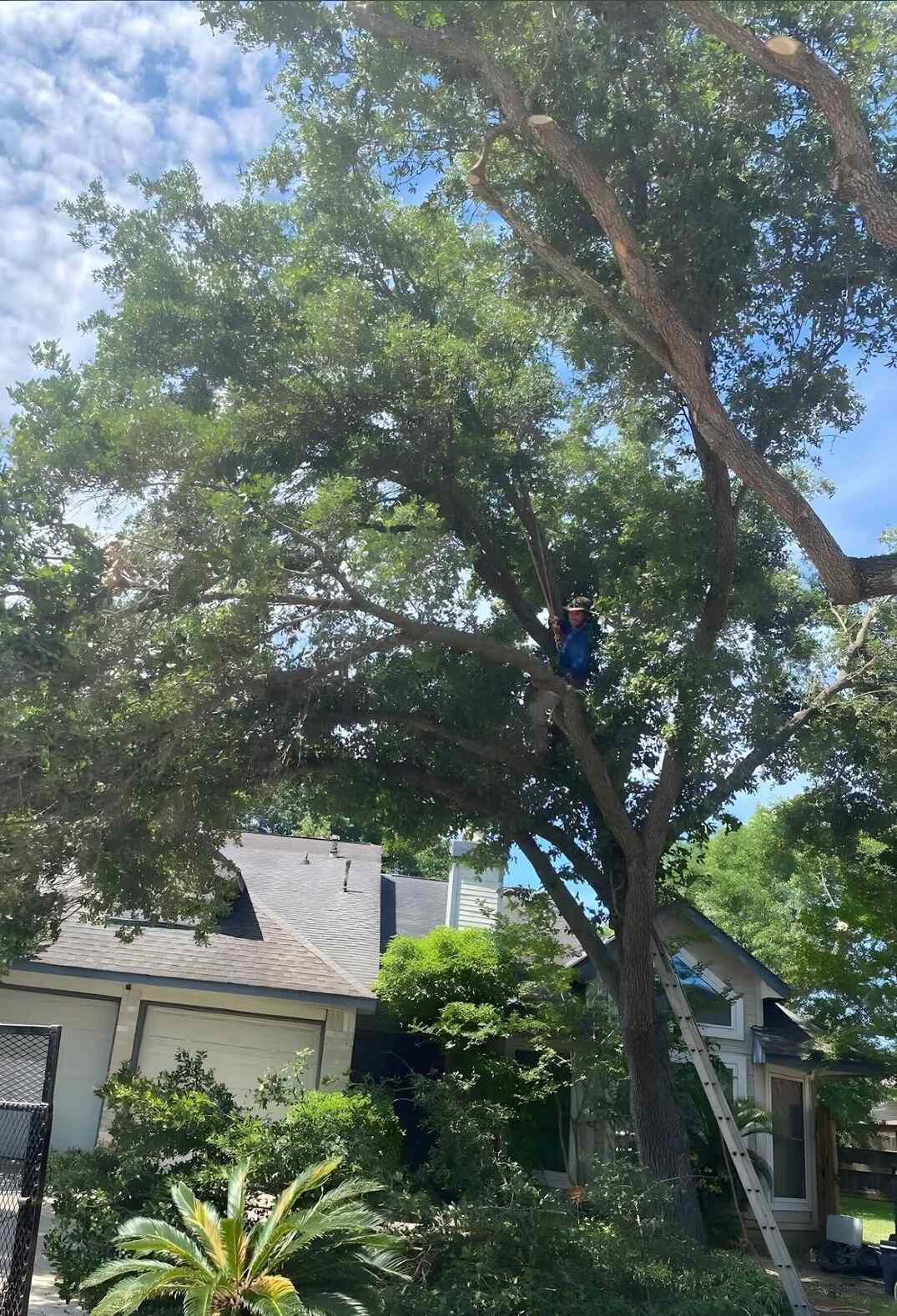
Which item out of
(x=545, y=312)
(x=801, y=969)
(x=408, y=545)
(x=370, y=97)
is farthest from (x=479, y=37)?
(x=801, y=969)

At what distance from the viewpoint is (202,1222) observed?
7277 millimetres

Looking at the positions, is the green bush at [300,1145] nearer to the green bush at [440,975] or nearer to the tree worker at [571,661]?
the tree worker at [571,661]

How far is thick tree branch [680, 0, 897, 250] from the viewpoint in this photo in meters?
7.23

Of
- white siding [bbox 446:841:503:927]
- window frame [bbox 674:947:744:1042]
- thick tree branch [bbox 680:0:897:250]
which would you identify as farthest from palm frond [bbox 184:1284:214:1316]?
white siding [bbox 446:841:503:927]

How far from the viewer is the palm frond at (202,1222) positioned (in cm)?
711

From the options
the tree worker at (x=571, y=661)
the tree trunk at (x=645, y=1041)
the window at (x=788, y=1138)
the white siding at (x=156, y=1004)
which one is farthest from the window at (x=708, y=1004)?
the tree worker at (x=571, y=661)

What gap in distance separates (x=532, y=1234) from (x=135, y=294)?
29.4ft

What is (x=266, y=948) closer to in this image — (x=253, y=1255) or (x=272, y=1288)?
(x=253, y=1255)

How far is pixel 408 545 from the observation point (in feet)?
27.6

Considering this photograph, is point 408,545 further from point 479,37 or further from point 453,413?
point 479,37

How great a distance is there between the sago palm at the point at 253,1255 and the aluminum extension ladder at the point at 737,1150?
3.50 metres

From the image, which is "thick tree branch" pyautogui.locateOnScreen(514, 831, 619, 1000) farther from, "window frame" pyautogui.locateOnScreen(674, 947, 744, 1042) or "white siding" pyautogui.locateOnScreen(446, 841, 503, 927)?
"white siding" pyautogui.locateOnScreen(446, 841, 503, 927)

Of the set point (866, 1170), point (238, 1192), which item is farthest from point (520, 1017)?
point (866, 1170)

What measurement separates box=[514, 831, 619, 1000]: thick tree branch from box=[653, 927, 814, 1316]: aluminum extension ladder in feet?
1.94
